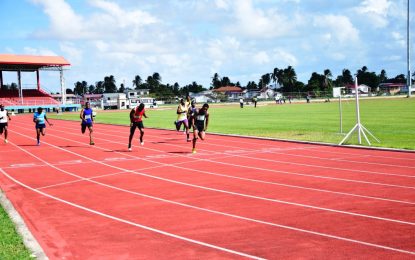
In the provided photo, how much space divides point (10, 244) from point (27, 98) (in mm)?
70489

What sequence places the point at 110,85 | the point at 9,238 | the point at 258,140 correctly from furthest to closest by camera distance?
the point at 110,85
the point at 258,140
the point at 9,238

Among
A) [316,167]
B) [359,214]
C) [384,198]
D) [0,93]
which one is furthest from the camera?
[0,93]

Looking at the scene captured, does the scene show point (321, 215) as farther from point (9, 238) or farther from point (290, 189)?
point (9, 238)

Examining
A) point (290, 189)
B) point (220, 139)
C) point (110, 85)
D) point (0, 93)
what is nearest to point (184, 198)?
point (290, 189)

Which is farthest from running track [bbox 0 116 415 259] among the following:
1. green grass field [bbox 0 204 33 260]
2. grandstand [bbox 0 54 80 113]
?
grandstand [bbox 0 54 80 113]

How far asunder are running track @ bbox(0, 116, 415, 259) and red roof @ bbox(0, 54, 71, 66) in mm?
56204

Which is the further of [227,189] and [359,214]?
[227,189]

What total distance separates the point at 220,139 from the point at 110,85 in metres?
168

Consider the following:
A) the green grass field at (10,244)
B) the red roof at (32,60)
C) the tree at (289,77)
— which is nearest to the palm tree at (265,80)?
the tree at (289,77)

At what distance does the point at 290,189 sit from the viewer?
10078 millimetres

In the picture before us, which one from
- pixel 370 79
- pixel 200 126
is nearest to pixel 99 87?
pixel 370 79

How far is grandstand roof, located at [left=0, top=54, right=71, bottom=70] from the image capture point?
223ft

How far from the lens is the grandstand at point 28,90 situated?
67.7 m

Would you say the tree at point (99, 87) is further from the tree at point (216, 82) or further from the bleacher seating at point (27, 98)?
the bleacher seating at point (27, 98)
